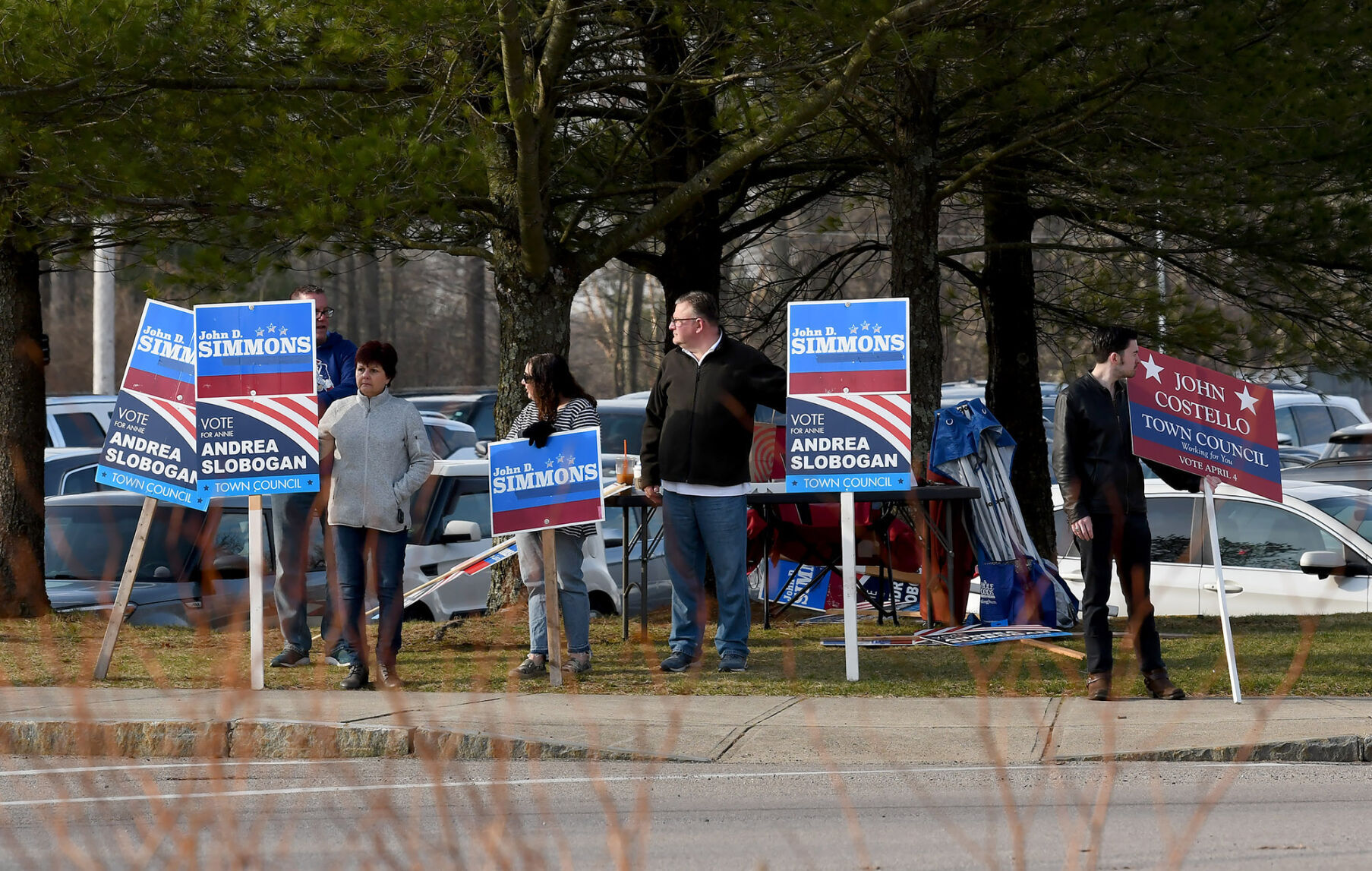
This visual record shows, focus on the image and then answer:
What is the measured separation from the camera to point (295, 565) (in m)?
9.33

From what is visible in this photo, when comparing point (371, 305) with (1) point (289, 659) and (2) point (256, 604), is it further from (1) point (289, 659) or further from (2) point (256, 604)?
(2) point (256, 604)

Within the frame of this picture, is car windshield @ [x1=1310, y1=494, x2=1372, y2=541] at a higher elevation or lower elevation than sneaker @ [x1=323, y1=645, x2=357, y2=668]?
higher

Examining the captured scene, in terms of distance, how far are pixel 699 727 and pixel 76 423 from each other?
14.1 m

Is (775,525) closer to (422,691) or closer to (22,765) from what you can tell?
(422,691)

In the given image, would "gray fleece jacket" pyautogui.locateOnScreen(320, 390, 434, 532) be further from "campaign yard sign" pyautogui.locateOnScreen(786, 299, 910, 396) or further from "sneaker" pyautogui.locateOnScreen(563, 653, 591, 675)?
"campaign yard sign" pyautogui.locateOnScreen(786, 299, 910, 396)

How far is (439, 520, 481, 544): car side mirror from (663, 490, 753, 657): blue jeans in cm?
297

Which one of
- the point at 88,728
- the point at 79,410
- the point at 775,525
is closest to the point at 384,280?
the point at 79,410

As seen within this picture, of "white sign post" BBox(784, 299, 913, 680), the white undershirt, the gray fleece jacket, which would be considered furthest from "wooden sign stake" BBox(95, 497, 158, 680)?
"white sign post" BBox(784, 299, 913, 680)

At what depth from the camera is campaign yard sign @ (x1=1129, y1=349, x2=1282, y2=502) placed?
27.0 ft

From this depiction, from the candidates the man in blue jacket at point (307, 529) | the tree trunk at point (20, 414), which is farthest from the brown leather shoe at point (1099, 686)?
the tree trunk at point (20, 414)

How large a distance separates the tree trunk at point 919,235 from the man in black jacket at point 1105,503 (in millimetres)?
Result: 3335

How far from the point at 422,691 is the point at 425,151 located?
3026 millimetres

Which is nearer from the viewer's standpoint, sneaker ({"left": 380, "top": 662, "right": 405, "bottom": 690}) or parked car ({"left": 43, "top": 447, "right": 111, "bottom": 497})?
sneaker ({"left": 380, "top": 662, "right": 405, "bottom": 690})

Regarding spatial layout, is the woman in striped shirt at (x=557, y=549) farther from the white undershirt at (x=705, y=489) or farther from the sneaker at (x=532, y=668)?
the white undershirt at (x=705, y=489)
